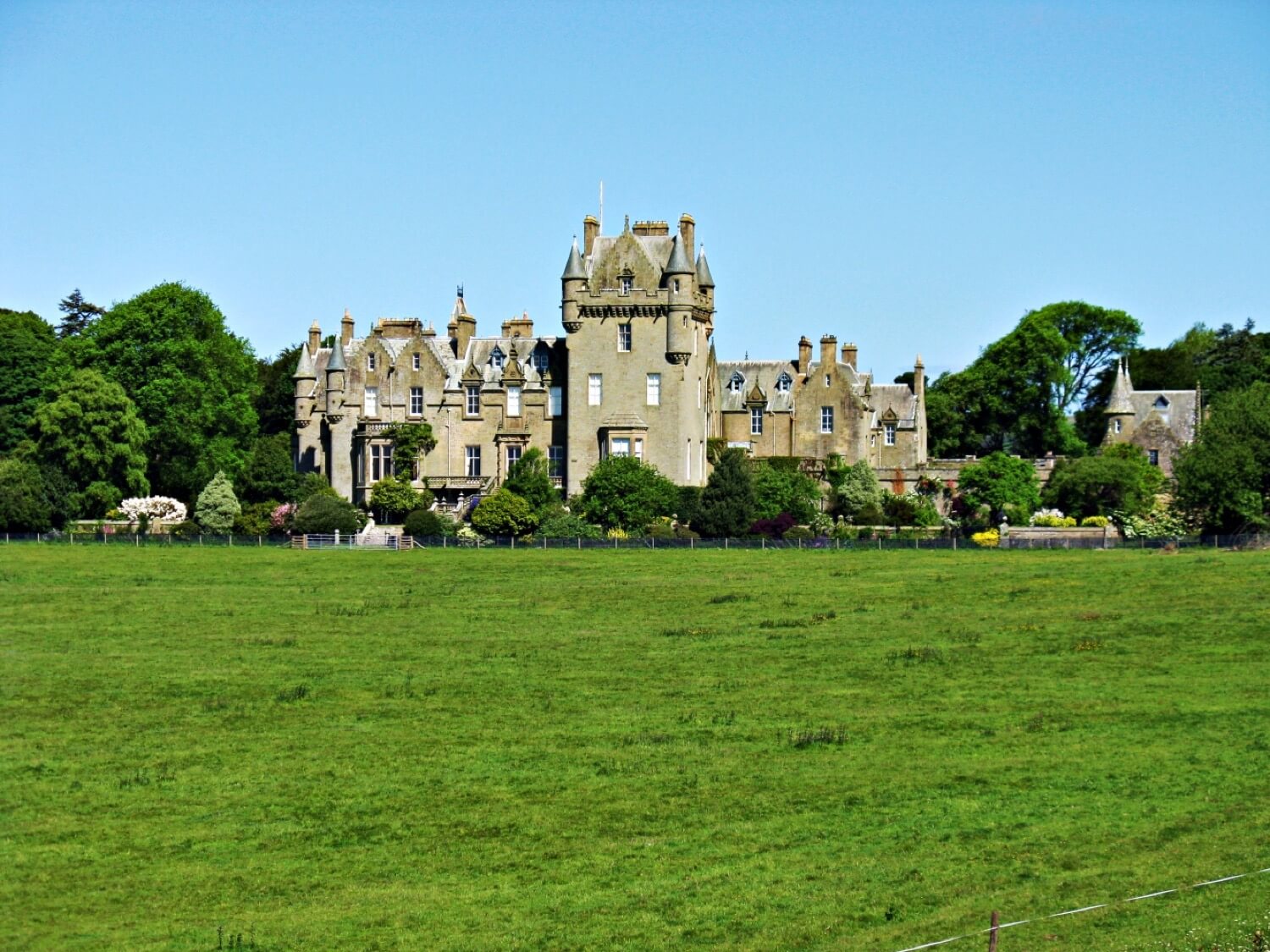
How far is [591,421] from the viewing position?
75938 mm

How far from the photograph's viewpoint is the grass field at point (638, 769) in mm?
20953

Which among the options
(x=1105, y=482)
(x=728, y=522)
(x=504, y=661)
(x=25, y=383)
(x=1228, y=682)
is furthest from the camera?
(x=25, y=383)

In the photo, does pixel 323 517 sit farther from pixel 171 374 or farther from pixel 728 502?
pixel 728 502

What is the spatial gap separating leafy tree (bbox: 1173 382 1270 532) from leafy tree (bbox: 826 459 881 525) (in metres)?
15.6

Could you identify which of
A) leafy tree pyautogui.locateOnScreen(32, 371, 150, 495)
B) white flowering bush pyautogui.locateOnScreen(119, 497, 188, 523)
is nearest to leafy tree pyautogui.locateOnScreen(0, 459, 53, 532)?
leafy tree pyautogui.locateOnScreen(32, 371, 150, 495)

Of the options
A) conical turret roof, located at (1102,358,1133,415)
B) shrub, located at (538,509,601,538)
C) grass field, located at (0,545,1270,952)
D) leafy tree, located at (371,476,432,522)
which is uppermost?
conical turret roof, located at (1102,358,1133,415)

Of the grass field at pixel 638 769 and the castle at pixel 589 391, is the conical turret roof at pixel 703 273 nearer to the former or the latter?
the castle at pixel 589 391

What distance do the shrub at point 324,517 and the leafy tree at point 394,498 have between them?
250 cm

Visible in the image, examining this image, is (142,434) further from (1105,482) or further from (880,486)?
(1105,482)

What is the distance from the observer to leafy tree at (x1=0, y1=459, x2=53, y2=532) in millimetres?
70375

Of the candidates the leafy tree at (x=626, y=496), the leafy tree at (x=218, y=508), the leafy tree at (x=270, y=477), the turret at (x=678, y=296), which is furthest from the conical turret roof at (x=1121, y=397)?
the leafy tree at (x=218, y=508)

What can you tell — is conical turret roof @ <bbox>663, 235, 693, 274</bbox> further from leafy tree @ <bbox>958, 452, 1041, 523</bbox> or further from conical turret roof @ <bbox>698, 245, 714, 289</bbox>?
leafy tree @ <bbox>958, 452, 1041, 523</bbox>

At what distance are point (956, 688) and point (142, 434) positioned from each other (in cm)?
5091

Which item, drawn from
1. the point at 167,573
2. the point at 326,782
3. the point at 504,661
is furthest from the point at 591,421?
the point at 326,782
